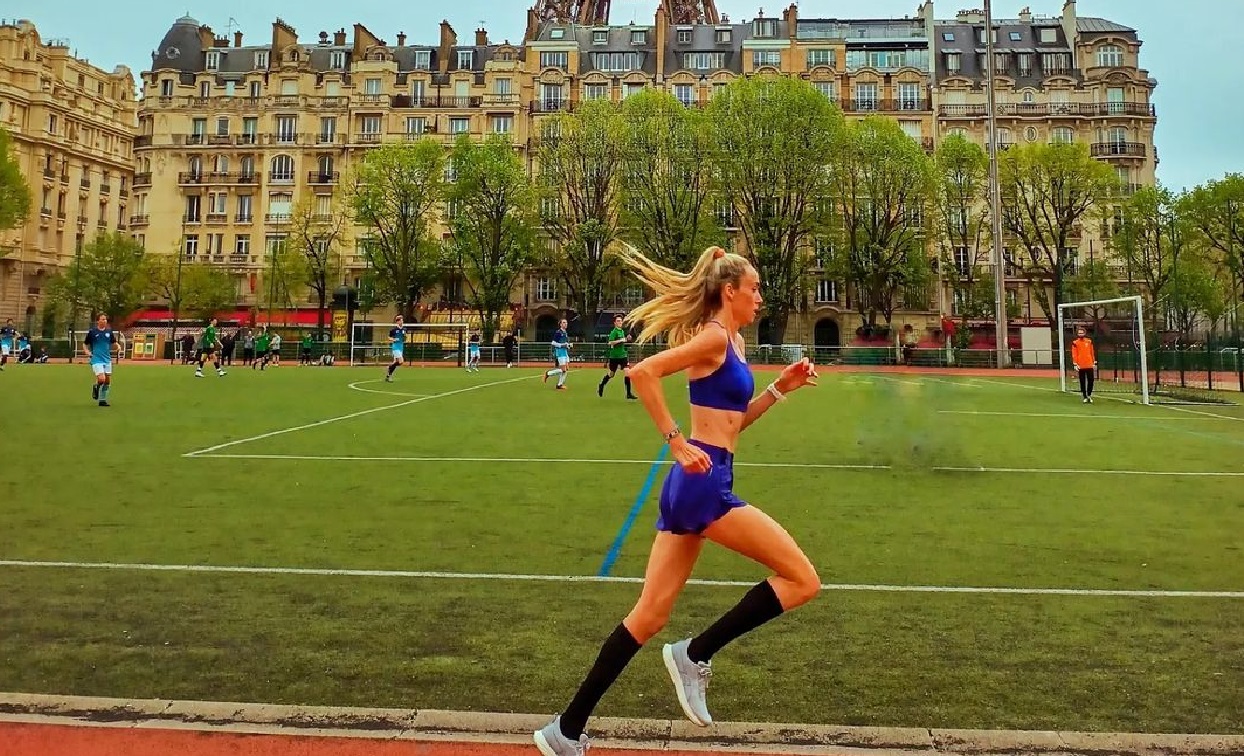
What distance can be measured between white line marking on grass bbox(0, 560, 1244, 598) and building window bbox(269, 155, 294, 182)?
7469 cm

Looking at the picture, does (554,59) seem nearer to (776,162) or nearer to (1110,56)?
(776,162)

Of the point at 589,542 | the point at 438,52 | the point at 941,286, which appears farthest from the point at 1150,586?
the point at 438,52

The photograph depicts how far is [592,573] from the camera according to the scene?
621cm

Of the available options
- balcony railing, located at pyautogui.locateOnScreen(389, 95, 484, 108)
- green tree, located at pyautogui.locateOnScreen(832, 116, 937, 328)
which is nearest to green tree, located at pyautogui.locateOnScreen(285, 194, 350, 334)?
balcony railing, located at pyautogui.locateOnScreen(389, 95, 484, 108)

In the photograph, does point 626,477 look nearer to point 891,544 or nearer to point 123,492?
point 891,544

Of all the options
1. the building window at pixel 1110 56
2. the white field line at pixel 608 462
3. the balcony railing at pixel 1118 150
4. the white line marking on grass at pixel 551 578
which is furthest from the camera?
the building window at pixel 1110 56

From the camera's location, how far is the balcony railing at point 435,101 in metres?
73.7

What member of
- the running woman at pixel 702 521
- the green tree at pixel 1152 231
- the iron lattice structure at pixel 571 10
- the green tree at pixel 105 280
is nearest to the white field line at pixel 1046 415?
the running woman at pixel 702 521

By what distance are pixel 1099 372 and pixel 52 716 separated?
35.2 metres

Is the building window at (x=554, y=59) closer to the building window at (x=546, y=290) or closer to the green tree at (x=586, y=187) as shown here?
the green tree at (x=586, y=187)

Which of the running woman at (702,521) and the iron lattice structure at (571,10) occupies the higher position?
the iron lattice structure at (571,10)

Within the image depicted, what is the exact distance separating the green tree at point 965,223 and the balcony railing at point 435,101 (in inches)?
1524

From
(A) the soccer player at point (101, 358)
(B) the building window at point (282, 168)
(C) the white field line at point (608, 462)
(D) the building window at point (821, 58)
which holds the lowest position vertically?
(C) the white field line at point (608, 462)

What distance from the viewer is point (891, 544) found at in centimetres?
708
